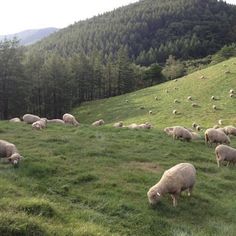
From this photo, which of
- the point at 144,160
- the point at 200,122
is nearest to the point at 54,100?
the point at 200,122

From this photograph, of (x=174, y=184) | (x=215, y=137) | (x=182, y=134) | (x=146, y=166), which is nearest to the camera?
(x=174, y=184)

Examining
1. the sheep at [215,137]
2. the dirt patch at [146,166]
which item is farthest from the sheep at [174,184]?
the sheep at [215,137]

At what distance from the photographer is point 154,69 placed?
109625 millimetres

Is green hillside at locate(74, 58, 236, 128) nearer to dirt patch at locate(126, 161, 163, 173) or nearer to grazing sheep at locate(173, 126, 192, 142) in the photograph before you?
grazing sheep at locate(173, 126, 192, 142)

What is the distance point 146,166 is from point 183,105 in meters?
34.8

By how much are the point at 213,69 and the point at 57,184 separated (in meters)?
54.8

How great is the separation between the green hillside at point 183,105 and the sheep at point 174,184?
83.6 ft

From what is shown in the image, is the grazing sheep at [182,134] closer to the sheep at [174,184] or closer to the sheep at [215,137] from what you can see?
the sheep at [215,137]

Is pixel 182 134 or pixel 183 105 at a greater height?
pixel 182 134

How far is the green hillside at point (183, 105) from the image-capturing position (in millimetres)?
46844

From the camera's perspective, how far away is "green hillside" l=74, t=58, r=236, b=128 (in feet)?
154

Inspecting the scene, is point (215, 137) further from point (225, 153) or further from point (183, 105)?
point (183, 105)

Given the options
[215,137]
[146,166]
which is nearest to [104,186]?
[146,166]

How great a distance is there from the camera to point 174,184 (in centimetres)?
1545
